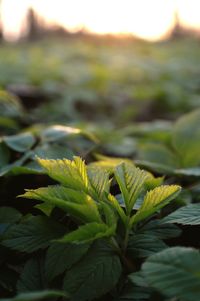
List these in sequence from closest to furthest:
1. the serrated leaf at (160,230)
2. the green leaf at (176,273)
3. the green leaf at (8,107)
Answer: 1. the green leaf at (176,273)
2. the serrated leaf at (160,230)
3. the green leaf at (8,107)

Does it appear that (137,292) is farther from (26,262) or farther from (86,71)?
(86,71)

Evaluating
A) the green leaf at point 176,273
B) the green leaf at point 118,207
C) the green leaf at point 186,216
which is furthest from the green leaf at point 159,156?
the green leaf at point 176,273

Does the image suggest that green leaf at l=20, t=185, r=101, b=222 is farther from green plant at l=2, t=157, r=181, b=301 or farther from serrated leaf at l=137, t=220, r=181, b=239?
serrated leaf at l=137, t=220, r=181, b=239

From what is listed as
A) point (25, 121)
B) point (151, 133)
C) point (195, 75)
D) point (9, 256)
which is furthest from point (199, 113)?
point (195, 75)

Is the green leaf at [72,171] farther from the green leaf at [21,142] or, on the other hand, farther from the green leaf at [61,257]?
the green leaf at [21,142]

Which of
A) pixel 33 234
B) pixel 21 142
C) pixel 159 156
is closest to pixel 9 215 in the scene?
pixel 33 234

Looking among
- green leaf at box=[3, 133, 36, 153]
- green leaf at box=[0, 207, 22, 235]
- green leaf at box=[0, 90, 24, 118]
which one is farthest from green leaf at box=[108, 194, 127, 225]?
green leaf at box=[0, 90, 24, 118]
